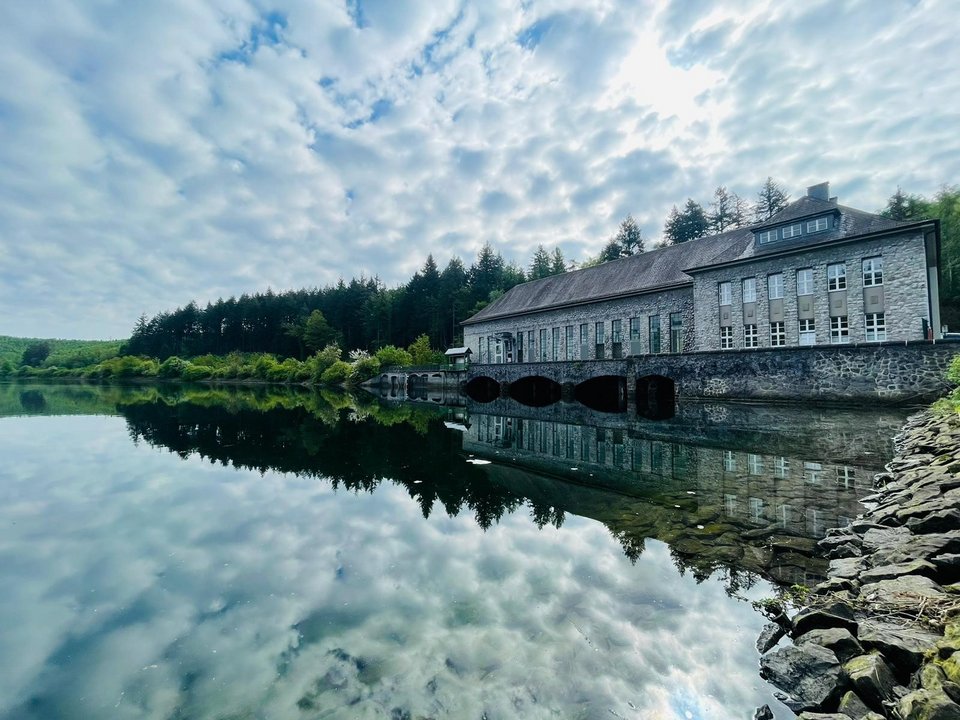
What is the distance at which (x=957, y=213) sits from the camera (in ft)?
127

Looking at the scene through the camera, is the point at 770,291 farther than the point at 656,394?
No

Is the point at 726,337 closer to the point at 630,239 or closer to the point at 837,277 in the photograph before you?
the point at 837,277

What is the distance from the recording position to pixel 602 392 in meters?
34.1

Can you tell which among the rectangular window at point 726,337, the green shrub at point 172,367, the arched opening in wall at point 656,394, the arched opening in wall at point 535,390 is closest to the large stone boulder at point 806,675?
the arched opening in wall at point 656,394

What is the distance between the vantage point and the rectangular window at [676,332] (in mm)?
30391

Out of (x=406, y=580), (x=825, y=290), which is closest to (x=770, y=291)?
(x=825, y=290)

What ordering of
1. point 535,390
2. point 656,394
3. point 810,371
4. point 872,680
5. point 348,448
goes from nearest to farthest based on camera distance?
point 872,680, point 348,448, point 810,371, point 656,394, point 535,390

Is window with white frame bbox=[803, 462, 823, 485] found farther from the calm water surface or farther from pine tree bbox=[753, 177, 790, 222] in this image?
pine tree bbox=[753, 177, 790, 222]

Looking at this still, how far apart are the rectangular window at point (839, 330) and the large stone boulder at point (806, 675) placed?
25.4m

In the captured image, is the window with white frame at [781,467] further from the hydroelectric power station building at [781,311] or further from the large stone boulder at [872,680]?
the hydroelectric power station building at [781,311]

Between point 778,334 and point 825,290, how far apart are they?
3.10 metres

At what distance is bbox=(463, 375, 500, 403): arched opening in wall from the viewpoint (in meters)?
38.7

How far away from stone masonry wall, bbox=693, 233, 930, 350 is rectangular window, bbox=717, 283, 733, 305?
22cm

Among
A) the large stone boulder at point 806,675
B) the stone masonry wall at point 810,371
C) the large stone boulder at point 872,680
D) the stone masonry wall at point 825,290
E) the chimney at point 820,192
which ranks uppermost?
the chimney at point 820,192
